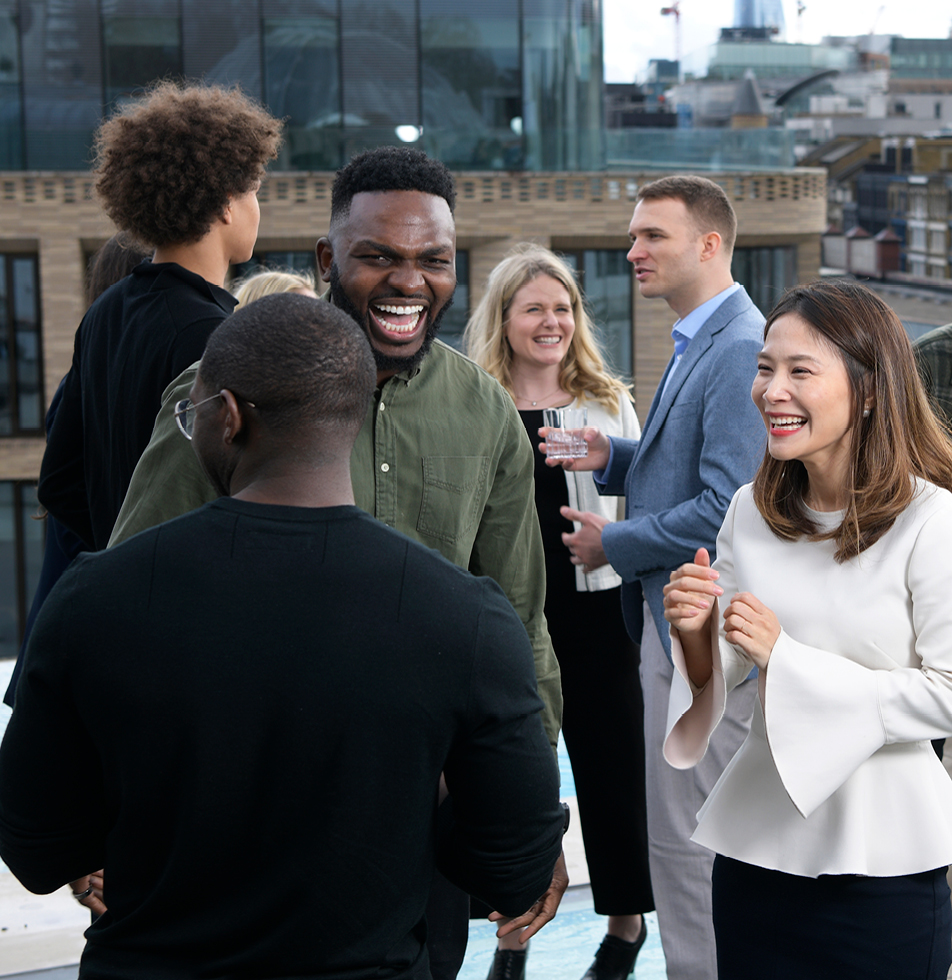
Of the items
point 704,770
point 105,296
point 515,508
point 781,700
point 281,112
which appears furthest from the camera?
point 281,112

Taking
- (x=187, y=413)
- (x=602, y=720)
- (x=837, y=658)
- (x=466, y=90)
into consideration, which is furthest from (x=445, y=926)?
(x=466, y=90)

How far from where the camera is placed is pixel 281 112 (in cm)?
1841

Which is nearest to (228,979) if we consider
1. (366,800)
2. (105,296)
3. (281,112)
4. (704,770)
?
(366,800)

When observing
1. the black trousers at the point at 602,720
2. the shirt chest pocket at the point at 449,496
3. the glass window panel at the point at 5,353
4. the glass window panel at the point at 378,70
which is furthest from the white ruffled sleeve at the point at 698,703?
the glass window panel at the point at 5,353

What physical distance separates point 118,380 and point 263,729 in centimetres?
120

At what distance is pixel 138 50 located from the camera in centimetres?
1838

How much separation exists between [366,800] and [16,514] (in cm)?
1929

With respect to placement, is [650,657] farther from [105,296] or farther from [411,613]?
[411,613]

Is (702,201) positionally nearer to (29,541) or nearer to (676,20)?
(29,541)

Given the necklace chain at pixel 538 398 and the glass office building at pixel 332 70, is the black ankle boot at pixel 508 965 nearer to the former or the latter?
the necklace chain at pixel 538 398

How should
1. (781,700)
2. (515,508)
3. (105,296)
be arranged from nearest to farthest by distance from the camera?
(781,700)
(515,508)
(105,296)

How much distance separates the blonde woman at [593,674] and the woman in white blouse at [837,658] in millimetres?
1269

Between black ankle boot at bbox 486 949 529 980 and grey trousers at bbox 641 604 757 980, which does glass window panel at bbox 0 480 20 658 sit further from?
grey trousers at bbox 641 604 757 980

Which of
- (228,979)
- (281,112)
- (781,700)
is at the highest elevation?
(281,112)
